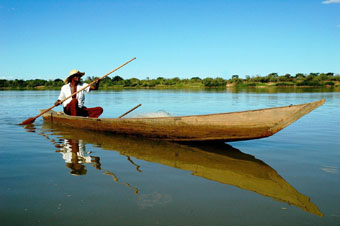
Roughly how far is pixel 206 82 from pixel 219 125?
47042 mm

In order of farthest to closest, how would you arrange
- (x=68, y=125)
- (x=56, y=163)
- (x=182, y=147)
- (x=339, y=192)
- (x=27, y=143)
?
(x=68, y=125)
(x=27, y=143)
(x=182, y=147)
(x=56, y=163)
(x=339, y=192)

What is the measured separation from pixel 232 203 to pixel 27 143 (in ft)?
13.5

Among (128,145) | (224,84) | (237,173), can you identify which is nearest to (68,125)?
(128,145)

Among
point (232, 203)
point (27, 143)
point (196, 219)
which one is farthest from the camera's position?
point (27, 143)

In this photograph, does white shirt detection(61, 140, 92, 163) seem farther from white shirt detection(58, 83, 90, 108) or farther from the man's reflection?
white shirt detection(58, 83, 90, 108)

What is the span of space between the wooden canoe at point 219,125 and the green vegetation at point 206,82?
134ft

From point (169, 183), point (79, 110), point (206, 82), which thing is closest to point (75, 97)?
point (79, 110)

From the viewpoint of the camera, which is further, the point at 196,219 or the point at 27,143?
the point at 27,143

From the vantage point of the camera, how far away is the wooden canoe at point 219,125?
12.6 feet

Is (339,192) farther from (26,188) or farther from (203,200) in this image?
(26,188)

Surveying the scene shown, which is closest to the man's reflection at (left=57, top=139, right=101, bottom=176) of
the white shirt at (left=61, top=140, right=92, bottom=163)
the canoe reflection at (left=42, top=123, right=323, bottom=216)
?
the white shirt at (left=61, top=140, right=92, bottom=163)

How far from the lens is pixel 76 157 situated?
408cm

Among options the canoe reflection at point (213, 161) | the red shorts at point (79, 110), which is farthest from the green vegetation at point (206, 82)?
the canoe reflection at point (213, 161)

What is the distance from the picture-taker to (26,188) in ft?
9.27
